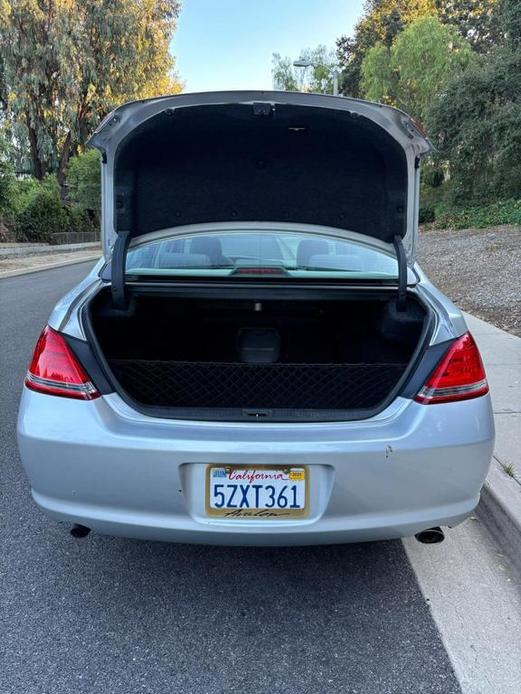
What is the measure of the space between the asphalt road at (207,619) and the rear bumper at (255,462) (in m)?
0.39

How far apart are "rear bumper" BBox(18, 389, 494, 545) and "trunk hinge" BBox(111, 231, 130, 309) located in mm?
731

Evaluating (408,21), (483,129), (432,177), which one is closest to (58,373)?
(483,129)

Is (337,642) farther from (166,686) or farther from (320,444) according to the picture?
(320,444)

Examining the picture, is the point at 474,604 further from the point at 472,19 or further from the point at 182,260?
the point at 472,19

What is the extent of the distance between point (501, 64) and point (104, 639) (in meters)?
23.7

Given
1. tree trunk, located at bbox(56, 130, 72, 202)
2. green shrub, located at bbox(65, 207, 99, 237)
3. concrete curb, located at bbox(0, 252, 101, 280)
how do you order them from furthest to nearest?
1. green shrub, located at bbox(65, 207, 99, 237)
2. tree trunk, located at bbox(56, 130, 72, 202)
3. concrete curb, located at bbox(0, 252, 101, 280)

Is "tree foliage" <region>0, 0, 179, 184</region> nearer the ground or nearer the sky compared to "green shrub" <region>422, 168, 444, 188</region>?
nearer the sky

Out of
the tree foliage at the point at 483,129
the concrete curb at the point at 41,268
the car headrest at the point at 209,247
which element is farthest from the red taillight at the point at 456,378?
the tree foliage at the point at 483,129

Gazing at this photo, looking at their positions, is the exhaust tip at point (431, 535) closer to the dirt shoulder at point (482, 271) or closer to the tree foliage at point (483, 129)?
the dirt shoulder at point (482, 271)

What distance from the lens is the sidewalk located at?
2.81 metres

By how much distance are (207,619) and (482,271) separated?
1032 cm

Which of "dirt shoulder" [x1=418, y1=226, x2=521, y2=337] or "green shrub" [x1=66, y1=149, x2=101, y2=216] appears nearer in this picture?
"dirt shoulder" [x1=418, y1=226, x2=521, y2=337]

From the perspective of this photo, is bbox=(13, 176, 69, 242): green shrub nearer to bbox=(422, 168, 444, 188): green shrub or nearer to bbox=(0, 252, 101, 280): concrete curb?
bbox=(0, 252, 101, 280): concrete curb

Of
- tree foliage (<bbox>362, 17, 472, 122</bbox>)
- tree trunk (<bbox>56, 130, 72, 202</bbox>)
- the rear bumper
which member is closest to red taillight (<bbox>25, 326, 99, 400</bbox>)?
the rear bumper
